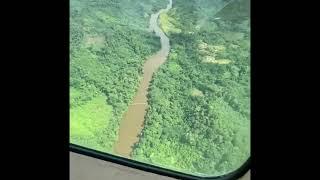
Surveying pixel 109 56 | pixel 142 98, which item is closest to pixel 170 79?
pixel 142 98

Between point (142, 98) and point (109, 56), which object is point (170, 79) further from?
point (109, 56)

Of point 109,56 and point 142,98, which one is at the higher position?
point 109,56

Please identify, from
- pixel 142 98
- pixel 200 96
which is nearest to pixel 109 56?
pixel 142 98

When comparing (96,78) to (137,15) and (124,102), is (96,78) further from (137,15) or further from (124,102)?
(137,15)
